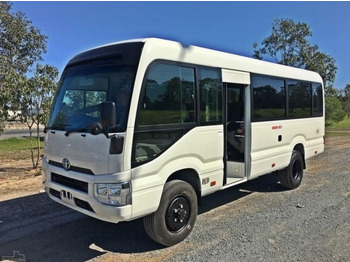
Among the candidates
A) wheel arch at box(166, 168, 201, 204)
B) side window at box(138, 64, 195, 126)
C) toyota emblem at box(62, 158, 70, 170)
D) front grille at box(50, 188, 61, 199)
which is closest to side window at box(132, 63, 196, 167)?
side window at box(138, 64, 195, 126)

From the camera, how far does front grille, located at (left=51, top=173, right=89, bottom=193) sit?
382 cm

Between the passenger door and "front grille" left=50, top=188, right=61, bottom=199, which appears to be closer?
"front grille" left=50, top=188, right=61, bottom=199

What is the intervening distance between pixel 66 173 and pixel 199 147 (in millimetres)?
1915

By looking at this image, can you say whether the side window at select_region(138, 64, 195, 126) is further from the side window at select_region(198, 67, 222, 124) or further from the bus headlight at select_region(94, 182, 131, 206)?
the bus headlight at select_region(94, 182, 131, 206)

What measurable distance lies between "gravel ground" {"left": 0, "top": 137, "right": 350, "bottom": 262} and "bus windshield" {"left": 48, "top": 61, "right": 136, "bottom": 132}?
1.65 meters

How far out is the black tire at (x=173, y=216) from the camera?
3.99 metres

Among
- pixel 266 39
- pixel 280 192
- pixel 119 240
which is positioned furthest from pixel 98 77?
pixel 266 39

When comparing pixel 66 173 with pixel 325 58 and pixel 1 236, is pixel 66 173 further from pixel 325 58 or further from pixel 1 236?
pixel 325 58

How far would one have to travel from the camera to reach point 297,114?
7.21 meters

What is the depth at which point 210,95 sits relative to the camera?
4852 millimetres

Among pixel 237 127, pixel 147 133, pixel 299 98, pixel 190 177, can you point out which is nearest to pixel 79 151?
pixel 147 133

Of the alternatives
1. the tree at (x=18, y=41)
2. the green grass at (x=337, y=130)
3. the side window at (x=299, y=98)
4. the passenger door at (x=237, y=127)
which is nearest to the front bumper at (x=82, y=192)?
the passenger door at (x=237, y=127)

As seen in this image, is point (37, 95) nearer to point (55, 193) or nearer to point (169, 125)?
point (55, 193)

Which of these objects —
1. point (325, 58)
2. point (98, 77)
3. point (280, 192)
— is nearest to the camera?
point (98, 77)
